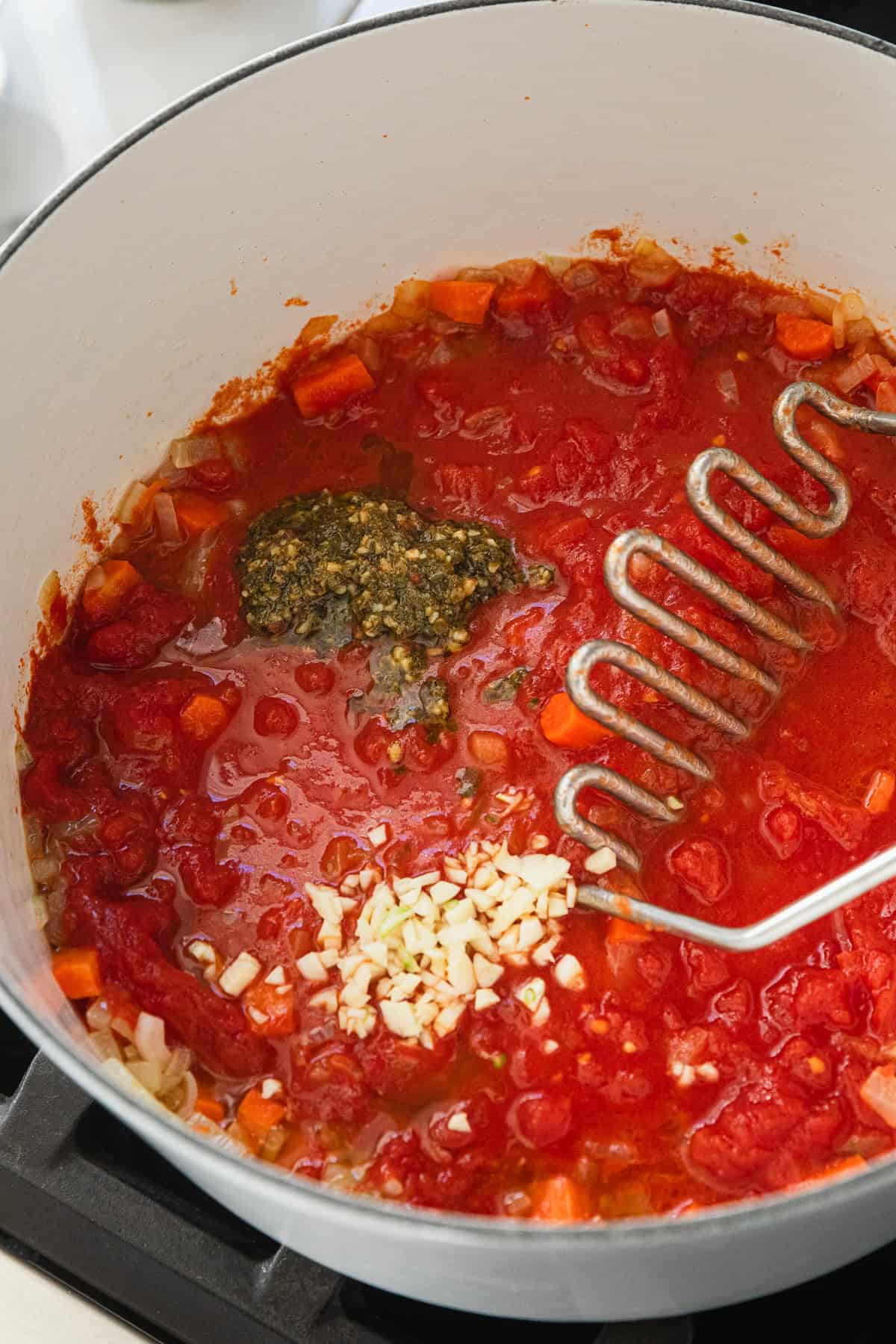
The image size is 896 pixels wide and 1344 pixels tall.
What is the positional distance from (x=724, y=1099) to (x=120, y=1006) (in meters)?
0.87

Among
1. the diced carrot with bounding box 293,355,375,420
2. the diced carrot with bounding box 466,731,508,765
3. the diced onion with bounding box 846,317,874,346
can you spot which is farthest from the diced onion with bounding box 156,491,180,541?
the diced onion with bounding box 846,317,874,346

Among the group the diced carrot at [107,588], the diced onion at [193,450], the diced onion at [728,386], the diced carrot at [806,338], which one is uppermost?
the diced carrot at [806,338]

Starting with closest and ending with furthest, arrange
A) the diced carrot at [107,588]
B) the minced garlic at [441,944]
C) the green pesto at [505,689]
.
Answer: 1. the minced garlic at [441,944]
2. the green pesto at [505,689]
3. the diced carrot at [107,588]

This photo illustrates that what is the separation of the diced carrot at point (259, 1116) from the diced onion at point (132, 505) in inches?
41.3

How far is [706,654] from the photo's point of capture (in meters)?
1.90

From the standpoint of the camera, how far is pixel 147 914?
6.50ft

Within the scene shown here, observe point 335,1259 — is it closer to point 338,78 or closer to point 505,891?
point 505,891

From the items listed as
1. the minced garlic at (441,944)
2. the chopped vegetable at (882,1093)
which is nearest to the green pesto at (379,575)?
the minced garlic at (441,944)

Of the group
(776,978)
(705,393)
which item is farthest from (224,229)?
(776,978)

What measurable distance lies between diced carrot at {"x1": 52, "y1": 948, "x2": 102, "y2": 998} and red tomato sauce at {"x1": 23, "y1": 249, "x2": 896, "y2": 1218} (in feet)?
0.08

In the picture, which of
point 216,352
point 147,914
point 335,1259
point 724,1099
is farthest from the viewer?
point 216,352

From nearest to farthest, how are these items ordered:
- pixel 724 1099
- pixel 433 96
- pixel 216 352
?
pixel 724 1099 → pixel 433 96 → pixel 216 352

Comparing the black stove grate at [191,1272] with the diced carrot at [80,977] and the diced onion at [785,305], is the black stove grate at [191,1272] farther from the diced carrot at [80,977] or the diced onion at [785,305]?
the diced onion at [785,305]

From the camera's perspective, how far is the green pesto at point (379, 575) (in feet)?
7.11
